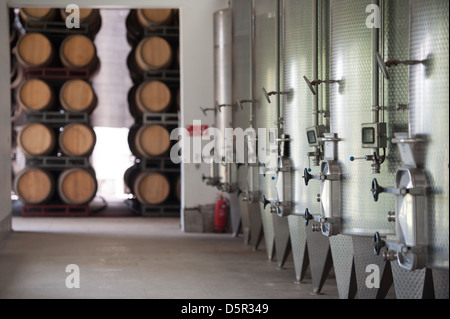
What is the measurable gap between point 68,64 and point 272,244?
20.4 ft

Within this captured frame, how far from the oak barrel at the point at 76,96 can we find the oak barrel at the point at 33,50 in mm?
603

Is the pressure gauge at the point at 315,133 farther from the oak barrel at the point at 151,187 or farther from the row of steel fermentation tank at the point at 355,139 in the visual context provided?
the oak barrel at the point at 151,187

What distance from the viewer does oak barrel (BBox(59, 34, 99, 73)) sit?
1262 cm

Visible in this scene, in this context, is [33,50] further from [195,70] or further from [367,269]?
[367,269]

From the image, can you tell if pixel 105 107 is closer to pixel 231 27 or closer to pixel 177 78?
pixel 177 78

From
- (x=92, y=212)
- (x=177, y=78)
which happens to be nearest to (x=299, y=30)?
(x=177, y=78)

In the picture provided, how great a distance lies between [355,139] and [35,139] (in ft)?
28.2

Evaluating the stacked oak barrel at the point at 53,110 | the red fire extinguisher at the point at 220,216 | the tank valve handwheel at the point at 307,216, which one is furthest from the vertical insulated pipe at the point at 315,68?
the stacked oak barrel at the point at 53,110

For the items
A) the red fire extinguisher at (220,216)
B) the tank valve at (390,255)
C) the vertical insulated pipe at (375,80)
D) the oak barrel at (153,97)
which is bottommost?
the red fire extinguisher at (220,216)

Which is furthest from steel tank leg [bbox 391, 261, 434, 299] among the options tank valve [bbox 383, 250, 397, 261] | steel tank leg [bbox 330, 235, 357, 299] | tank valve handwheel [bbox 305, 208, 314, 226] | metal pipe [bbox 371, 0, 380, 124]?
tank valve handwheel [bbox 305, 208, 314, 226]

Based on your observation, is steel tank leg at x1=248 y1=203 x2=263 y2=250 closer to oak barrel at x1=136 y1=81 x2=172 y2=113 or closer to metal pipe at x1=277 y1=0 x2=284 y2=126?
metal pipe at x1=277 y1=0 x2=284 y2=126

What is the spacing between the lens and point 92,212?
13.6 metres

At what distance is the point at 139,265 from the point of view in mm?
7867

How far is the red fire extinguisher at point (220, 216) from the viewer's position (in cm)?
1097
